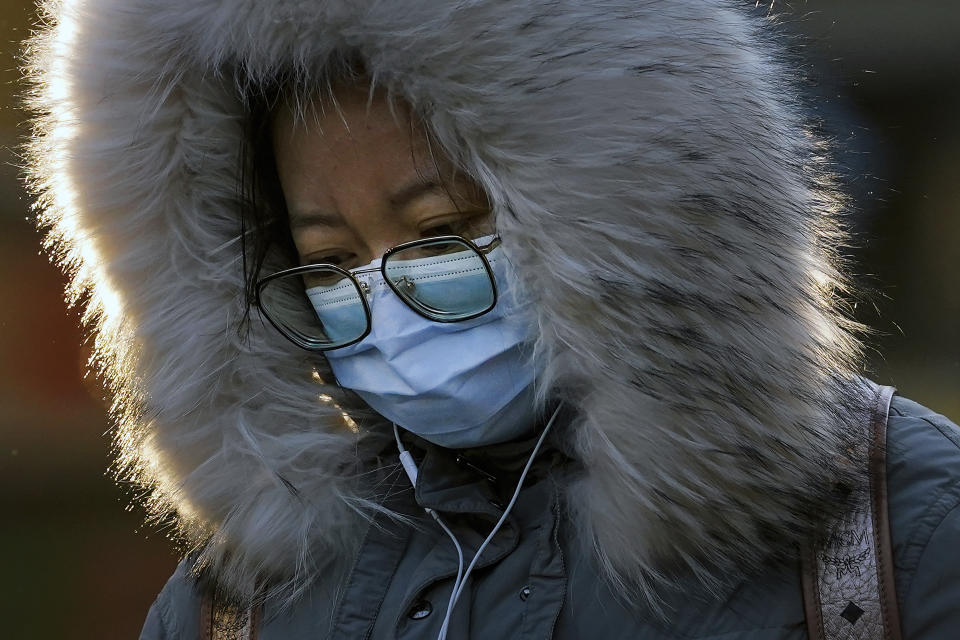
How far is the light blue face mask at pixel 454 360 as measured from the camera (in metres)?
1.58

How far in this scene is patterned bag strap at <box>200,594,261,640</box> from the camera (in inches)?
67.2

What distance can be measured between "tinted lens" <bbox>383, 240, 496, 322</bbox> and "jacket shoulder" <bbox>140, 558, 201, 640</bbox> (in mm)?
723

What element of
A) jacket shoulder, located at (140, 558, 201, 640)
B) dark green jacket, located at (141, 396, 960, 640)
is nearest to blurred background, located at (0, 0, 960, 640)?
jacket shoulder, located at (140, 558, 201, 640)

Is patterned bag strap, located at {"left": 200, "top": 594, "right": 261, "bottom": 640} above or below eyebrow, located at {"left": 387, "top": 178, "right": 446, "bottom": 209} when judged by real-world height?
below

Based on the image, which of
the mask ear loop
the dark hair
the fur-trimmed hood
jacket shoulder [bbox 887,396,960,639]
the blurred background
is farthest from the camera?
the blurred background

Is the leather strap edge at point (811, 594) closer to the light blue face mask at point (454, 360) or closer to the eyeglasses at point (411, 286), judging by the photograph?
the light blue face mask at point (454, 360)

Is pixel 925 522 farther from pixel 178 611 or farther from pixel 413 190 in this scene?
pixel 178 611

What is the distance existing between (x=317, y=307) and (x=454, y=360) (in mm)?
362

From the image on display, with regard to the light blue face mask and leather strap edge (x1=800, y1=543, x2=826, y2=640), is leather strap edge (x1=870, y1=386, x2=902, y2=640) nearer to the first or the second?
leather strap edge (x1=800, y1=543, x2=826, y2=640)

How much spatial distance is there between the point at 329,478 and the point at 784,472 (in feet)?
2.72

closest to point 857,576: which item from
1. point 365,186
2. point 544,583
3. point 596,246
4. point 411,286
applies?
point 544,583

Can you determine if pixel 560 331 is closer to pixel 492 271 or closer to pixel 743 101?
pixel 492 271

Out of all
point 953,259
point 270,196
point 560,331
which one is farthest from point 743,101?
point 953,259

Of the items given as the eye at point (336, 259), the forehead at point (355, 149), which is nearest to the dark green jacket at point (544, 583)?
the eye at point (336, 259)
